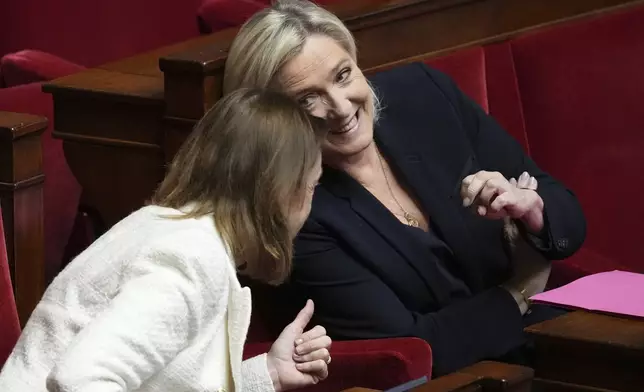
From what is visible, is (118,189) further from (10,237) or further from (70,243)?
(70,243)

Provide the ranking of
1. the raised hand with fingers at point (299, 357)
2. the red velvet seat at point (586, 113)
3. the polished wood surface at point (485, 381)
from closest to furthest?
the polished wood surface at point (485, 381), the raised hand with fingers at point (299, 357), the red velvet seat at point (586, 113)

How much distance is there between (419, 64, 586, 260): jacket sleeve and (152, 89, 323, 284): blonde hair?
22.6 inches

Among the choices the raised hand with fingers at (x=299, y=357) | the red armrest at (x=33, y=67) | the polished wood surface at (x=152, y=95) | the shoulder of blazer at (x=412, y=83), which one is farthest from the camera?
the red armrest at (x=33, y=67)

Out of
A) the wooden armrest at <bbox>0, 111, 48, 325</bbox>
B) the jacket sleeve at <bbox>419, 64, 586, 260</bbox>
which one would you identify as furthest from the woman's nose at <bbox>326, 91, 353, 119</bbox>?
the wooden armrest at <bbox>0, 111, 48, 325</bbox>

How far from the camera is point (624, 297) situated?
1.75 m

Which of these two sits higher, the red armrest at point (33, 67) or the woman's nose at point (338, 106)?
the woman's nose at point (338, 106)

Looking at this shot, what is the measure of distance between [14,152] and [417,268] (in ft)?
1.98

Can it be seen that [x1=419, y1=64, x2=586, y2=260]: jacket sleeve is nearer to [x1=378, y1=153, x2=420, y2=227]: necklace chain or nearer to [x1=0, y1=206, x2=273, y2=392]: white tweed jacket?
[x1=378, y1=153, x2=420, y2=227]: necklace chain

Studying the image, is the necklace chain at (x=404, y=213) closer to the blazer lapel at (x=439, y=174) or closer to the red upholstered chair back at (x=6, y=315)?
the blazer lapel at (x=439, y=174)

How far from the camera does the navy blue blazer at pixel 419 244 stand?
1917mm

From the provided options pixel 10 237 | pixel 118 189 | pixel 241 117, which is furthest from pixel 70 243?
pixel 241 117

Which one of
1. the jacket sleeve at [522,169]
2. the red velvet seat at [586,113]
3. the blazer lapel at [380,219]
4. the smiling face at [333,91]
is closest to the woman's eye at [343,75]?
the smiling face at [333,91]

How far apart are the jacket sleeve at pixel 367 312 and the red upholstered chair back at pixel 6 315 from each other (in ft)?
1.42

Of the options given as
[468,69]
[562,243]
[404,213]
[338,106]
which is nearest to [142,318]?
[338,106]
